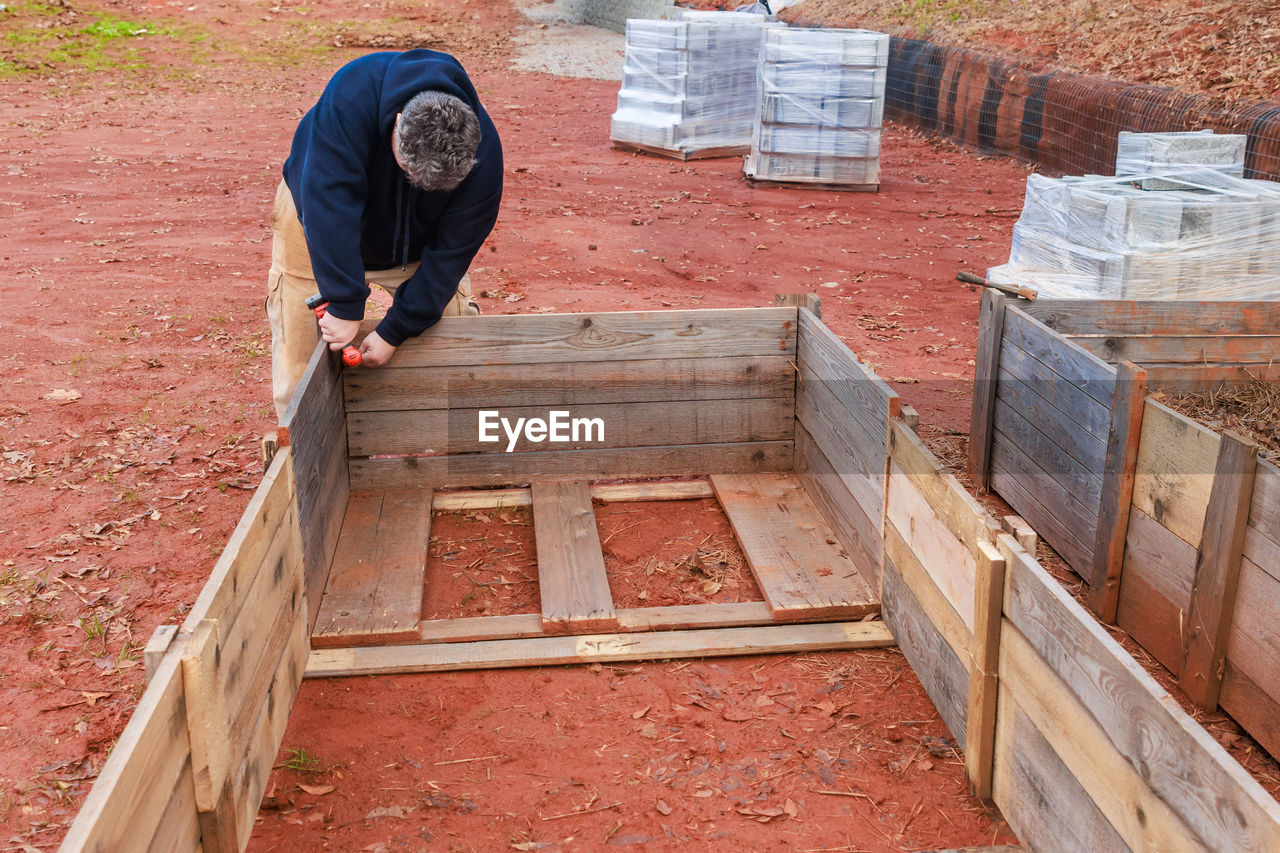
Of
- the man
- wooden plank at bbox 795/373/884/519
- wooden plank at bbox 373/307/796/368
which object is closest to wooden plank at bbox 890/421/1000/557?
wooden plank at bbox 795/373/884/519

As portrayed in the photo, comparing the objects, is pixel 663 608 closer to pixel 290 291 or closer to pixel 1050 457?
pixel 1050 457

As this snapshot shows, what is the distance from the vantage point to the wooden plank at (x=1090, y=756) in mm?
2219

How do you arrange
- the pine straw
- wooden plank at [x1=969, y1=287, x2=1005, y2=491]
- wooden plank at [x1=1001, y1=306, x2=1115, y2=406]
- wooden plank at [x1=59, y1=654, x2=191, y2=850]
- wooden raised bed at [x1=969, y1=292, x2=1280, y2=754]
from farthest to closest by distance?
1. wooden plank at [x1=969, y1=287, x2=1005, y2=491]
2. the pine straw
3. wooden plank at [x1=1001, y1=306, x2=1115, y2=406]
4. wooden raised bed at [x1=969, y1=292, x2=1280, y2=754]
5. wooden plank at [x1=59, y1=654, x2=191, y2=850]

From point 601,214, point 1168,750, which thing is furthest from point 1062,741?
point 601,214

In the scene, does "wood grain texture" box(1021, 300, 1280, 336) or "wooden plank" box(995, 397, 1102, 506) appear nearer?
"wooden plank" box(995, 397, 1102, 506)

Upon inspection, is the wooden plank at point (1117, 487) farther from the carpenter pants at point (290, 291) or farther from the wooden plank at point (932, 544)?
the carpenter pants at point (290, 291)

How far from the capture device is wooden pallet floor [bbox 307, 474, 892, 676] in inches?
151

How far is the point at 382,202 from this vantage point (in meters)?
4.41

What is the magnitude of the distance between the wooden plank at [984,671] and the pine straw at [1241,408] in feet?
6.80

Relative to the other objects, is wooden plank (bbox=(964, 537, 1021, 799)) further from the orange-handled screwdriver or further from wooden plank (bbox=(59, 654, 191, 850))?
the orange-handled screwdriver

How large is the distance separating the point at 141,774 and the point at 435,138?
2.38 m

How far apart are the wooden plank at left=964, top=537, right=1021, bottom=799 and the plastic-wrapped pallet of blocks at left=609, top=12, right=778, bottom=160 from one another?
38.0 ft

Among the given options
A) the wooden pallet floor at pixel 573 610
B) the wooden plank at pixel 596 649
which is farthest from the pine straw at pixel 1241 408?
the wooden plank at pixel 596 649

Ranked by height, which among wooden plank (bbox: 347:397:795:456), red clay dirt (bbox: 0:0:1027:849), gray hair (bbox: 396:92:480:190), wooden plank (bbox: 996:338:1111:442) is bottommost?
red clay dirt (bbox: 0:0:1027:849)
